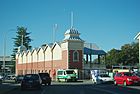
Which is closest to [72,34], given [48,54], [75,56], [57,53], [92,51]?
[75,56]

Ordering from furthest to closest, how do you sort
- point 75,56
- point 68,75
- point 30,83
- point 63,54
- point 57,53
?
point 57,53
point 63,54
point 75,56
point 68,75
point 30,83

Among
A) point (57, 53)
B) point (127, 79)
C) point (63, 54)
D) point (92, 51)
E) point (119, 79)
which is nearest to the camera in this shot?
point (127, 79)

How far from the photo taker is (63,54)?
78.2 metres

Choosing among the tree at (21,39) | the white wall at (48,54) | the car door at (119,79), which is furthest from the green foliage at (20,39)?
the car door at (119,79)

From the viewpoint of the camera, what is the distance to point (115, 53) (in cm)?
11400

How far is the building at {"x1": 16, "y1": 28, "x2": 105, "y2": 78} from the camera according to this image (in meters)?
76.4

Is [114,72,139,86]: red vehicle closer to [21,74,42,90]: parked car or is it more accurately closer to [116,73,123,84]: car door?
[116,73,123,84]: car door

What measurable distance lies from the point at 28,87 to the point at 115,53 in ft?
264

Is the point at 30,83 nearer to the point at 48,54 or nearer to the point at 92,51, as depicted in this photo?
the point at 92,51

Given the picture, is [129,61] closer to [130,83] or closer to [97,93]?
[130,83]

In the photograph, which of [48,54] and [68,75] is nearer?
[68,75]

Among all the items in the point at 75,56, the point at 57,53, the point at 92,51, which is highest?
the point at 92,51

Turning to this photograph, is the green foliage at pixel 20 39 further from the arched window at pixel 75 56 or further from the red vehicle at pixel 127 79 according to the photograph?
the red vehicle at pixel 127 79

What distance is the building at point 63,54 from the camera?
76.4 m
